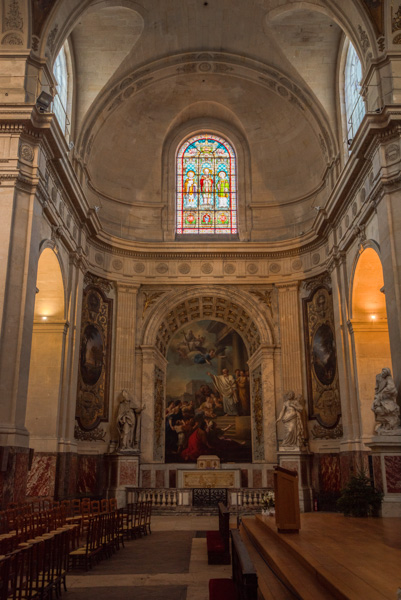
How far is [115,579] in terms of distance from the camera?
7938 mm

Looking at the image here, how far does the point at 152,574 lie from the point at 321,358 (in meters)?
13.9

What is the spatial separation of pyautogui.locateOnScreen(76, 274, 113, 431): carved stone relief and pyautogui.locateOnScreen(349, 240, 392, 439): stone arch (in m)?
9.50

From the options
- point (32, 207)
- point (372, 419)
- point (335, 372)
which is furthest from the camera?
point (335, 372)

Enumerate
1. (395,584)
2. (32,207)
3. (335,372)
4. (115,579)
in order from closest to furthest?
(395,584) → (115,579) → (32,207) → (335,372)

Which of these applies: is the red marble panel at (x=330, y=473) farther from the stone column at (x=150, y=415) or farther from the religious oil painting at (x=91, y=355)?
the religious oil painting at (x=91, y=355)

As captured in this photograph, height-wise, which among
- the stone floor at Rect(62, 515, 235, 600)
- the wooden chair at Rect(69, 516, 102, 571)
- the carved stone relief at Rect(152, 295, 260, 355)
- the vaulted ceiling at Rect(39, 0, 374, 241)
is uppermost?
the vaulted ceiling at Rect(39, 0, 374, 241)

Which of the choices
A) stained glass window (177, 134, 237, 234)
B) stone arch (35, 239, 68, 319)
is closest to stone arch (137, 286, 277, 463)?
stained glass window (177, 134, 237, 234)

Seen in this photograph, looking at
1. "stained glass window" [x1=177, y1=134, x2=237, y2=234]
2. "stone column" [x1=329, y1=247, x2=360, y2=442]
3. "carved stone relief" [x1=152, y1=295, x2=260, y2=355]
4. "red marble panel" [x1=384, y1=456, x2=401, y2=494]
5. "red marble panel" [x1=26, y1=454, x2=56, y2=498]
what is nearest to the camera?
"red marble panel" [x1=384, y1=456, x2=401, y2=494]

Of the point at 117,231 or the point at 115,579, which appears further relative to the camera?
the point at 117,231

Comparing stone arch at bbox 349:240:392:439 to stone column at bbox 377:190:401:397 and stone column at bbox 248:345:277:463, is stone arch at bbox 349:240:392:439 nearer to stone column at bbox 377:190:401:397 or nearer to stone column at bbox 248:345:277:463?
stone column at bbox 377:190:401:397

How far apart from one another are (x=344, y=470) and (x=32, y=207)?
12583 mm

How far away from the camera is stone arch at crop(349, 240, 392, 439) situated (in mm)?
17547

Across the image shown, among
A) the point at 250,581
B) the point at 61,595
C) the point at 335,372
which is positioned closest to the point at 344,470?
the point at 335,372

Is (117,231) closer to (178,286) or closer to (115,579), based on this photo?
(178,286)
